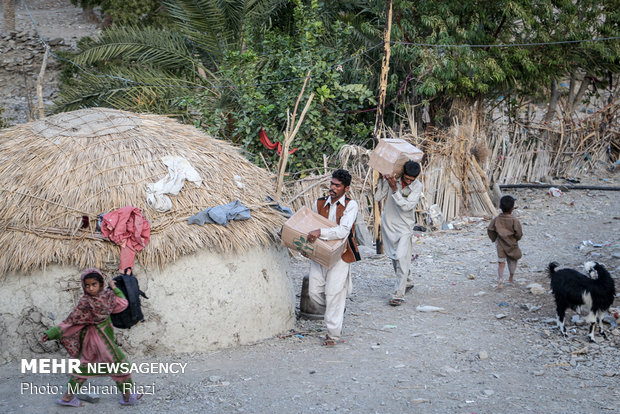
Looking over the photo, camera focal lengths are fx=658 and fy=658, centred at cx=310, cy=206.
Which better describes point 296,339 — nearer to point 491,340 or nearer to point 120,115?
point 491,340

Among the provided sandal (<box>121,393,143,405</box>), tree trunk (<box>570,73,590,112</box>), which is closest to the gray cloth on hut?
sandal (<box>121,393,143,405</box>)

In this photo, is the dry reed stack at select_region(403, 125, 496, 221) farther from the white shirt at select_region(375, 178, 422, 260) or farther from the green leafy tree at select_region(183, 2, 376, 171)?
the white shirt at select_region(375, 178, 422, 260)

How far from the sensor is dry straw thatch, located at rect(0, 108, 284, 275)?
218 inches

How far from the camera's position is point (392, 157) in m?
6.76

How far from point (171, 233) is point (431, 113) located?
8130 millimetres

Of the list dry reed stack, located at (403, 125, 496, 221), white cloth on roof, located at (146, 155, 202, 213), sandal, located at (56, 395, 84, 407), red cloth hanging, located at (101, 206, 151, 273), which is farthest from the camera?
dry reed stack, located at (403, 125, 496, 221)

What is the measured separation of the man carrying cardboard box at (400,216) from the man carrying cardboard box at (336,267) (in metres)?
1.05

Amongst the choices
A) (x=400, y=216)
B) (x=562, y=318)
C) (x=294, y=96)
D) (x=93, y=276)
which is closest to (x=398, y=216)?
(x=400, y=216)

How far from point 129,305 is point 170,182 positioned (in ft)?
4.12

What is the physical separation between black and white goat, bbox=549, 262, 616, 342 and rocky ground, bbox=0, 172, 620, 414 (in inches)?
9.4

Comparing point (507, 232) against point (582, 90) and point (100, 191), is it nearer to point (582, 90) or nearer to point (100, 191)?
point (100, 191)

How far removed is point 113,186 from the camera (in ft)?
19.0

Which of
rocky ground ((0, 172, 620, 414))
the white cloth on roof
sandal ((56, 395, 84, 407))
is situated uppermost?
the white cloth on roof

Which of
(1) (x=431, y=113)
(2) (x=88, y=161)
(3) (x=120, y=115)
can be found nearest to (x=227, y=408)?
(2) (x=88, y=161)
